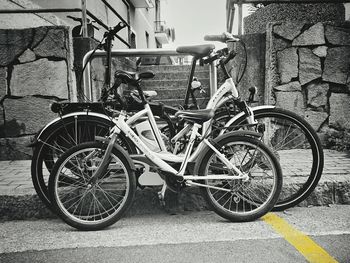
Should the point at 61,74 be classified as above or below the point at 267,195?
above

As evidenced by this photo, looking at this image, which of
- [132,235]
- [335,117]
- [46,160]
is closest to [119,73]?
[46,160]

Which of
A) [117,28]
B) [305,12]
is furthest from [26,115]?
[305,12]

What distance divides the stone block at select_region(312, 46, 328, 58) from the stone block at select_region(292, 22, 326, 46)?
0.07 meters

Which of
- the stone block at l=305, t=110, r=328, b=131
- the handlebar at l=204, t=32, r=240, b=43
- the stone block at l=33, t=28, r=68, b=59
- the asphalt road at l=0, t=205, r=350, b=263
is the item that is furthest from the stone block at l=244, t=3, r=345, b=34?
the asphalt road at l=0, t=205, r=350, b=263

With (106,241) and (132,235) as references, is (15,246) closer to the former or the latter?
(106,241)

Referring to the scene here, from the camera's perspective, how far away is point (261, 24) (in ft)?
21.1

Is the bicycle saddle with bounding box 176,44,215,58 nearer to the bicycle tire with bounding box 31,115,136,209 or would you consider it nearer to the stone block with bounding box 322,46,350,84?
the bicycle tire with bounding box 31,115,136,209

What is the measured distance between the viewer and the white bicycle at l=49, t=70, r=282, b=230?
3.07m

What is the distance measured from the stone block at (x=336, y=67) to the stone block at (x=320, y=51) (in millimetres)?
63

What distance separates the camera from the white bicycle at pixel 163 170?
3.07 metres

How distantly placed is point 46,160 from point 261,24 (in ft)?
15.3

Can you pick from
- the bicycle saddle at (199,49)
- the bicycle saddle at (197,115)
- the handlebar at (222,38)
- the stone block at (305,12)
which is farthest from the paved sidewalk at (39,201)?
the stone block at (305,12)

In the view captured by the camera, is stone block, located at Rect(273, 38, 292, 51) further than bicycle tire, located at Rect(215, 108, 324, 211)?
Yes

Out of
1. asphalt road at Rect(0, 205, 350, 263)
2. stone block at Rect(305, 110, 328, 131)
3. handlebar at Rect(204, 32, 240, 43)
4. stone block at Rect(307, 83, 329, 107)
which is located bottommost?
asphalt road at Rect(0, 205, 350, 263)
